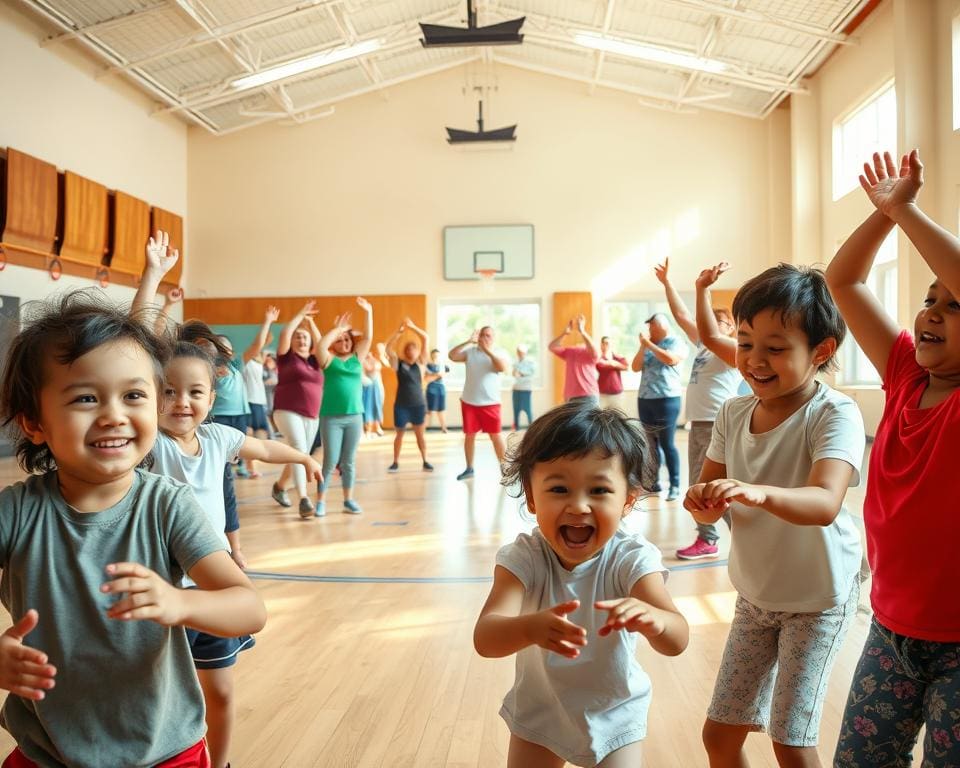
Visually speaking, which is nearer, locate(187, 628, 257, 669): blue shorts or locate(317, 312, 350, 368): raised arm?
locate(187, 628, 257, 669): blue shorts

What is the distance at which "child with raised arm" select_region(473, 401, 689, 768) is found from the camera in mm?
1476

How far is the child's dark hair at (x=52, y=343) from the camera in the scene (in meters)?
1.33

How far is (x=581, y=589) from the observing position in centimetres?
152

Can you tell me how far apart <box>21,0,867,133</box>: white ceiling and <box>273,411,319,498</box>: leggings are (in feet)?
22.4

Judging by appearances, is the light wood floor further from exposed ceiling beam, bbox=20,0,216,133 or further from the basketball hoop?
the basketball hoop

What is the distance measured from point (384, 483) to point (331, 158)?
29.9ft

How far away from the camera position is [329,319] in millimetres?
15617

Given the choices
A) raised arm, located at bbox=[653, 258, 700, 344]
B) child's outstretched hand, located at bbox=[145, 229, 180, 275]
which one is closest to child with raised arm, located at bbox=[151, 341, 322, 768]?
child's outstretched hand, located at bbox=[145, 229, 180, 275]

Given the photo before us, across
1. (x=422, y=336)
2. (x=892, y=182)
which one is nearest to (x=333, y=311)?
(x=422, y=336)

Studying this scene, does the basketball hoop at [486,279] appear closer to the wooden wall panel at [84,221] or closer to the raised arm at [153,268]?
the wooden wall panel at [84,221]

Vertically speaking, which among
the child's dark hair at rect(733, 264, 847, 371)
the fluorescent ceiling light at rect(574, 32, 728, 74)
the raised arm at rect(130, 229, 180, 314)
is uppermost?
the fluorescent ceiling light at rect(574, 32, 728, 74)

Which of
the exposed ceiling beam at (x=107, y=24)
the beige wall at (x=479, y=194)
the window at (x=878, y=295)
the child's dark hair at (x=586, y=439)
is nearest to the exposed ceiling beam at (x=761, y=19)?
the window at (x=878, y=295)

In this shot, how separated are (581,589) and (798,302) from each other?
82 cm

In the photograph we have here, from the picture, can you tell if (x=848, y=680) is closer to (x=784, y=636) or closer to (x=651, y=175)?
(x=784, y=636)
